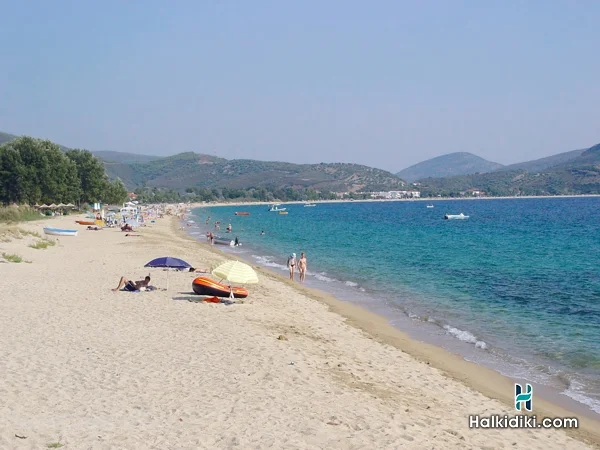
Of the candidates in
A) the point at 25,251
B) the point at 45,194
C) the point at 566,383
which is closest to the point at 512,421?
the point at 566,383

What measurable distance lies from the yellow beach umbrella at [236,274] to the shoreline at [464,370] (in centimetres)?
326

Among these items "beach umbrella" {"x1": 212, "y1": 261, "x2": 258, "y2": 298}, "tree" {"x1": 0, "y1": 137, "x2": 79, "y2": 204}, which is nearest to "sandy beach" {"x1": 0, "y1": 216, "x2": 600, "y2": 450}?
"beach umbrella" {"x1": 212, "y1": 261, "x2": 258, "y2": 298}

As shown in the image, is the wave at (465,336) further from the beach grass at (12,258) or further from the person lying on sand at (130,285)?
the beach grass at (12,258)

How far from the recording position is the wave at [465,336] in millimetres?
15404

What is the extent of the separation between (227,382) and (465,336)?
8841mm

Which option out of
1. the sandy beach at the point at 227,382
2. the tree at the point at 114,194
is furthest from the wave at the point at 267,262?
the tree at the point at 114,194

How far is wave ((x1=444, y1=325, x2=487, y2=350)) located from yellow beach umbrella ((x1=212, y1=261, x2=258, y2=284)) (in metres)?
5.97

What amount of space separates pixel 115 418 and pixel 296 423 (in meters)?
2.47

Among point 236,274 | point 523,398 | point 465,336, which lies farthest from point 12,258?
point 523,398

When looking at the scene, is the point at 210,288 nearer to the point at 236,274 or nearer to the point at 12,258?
the point at 236,274

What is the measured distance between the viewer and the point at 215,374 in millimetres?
10188

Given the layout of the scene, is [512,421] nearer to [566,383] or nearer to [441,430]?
[441,430]

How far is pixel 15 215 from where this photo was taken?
167ft

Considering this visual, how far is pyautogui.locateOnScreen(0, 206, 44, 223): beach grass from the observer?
49312mm
